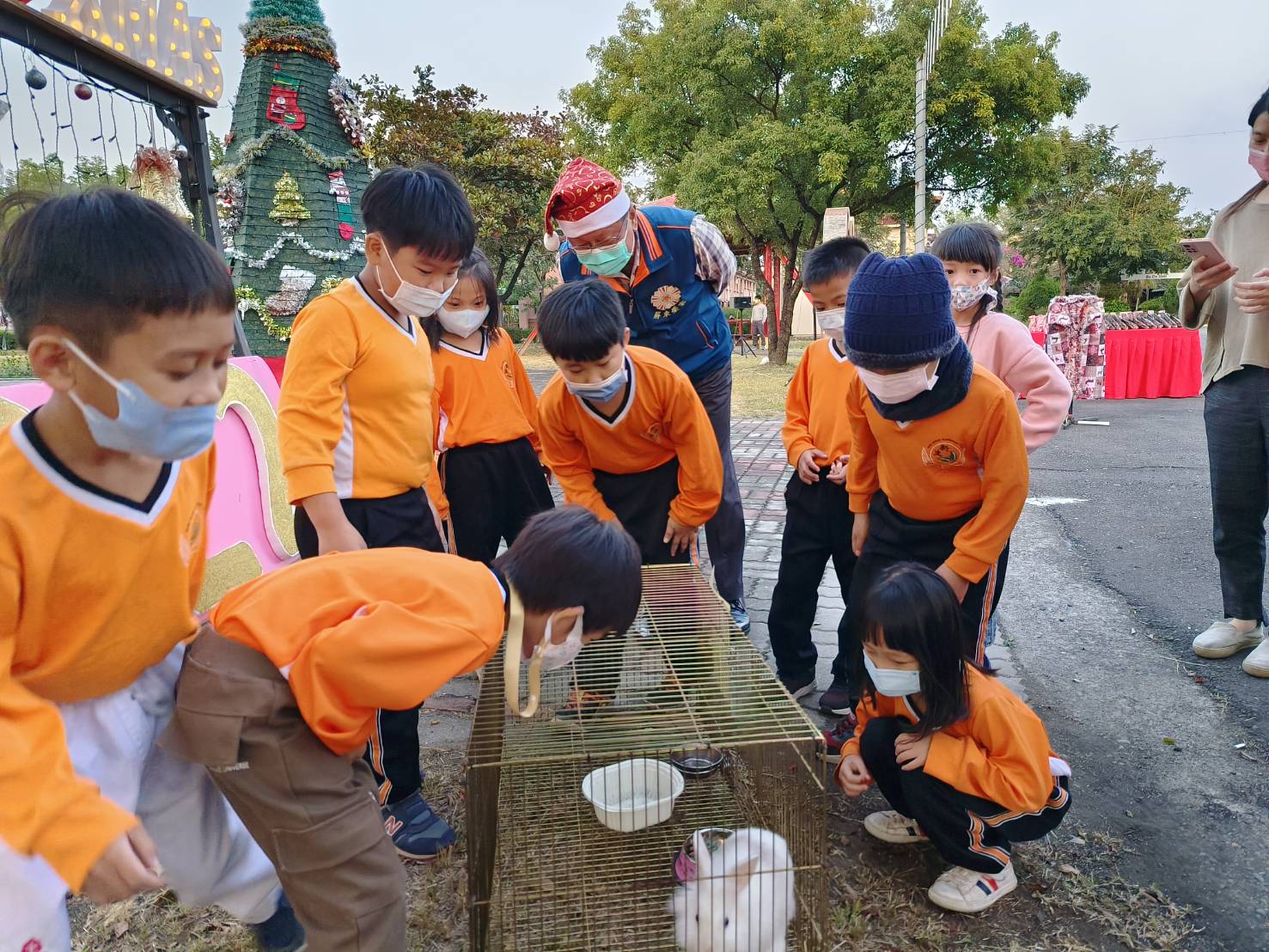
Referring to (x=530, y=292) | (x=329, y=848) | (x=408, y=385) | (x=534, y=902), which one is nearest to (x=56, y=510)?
(x=329, y=848)

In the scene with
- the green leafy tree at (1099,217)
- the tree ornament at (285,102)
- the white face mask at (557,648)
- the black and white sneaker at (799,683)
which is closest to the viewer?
the white face mask at (557,648)

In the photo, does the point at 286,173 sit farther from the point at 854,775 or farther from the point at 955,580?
the point at 854,775

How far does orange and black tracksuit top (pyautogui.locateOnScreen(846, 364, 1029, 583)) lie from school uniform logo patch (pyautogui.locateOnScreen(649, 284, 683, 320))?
1.15 meters

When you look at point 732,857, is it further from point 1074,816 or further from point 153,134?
point 153,134

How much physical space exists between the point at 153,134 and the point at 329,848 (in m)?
4.15

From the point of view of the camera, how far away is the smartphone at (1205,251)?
314 centimetres

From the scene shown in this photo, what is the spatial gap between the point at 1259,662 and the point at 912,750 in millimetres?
2135

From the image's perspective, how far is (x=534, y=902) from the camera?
6.63 ft

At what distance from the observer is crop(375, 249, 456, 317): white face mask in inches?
88.2

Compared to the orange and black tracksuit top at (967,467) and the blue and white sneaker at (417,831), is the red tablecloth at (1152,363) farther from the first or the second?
the blue and white sneaker at (417,831)

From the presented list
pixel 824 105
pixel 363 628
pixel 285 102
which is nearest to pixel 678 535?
pixel 363 628

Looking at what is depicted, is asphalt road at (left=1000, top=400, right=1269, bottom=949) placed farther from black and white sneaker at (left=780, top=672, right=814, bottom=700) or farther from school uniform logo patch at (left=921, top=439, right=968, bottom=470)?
school uniform logo patch at (left=921, top=439, right=968, bottom=470)

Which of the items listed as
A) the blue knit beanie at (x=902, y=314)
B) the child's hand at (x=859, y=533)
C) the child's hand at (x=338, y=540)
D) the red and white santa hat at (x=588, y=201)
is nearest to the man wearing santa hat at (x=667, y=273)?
the red and white santa hat at (x=588, y=201)

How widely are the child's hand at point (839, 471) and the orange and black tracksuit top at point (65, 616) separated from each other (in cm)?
212
